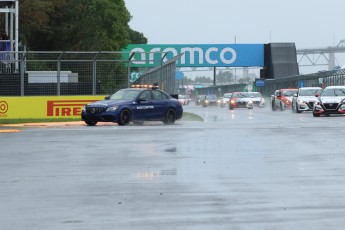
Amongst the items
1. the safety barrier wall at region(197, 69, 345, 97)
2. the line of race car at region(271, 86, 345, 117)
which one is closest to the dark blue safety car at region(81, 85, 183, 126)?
the line of race car at region(271, 86, 345, 117)

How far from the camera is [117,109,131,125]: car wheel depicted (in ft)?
111

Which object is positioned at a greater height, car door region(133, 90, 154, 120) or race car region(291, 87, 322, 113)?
race car region(291, 87, 322, 113)

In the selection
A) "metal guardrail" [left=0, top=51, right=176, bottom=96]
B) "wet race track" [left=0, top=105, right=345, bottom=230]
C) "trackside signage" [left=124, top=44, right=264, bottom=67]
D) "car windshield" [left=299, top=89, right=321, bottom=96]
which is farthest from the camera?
"trackside signage" [left=124, top=44, right=264, bottom=67]

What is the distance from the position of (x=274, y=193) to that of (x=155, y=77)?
1250 inches

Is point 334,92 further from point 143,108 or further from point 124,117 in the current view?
point 124,117

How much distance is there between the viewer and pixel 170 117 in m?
35.4

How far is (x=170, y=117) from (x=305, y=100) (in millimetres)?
16407

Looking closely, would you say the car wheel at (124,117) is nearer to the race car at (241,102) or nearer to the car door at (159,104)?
the car door at (159,104)

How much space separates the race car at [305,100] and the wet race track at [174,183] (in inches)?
1032

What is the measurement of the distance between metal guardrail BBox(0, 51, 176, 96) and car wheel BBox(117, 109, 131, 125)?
5160 mm

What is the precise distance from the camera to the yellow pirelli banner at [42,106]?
38594mm

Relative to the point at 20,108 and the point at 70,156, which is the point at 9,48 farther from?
the point at 70,156

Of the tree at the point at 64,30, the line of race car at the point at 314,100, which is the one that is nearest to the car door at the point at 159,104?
the line of race car at the point at 314,100

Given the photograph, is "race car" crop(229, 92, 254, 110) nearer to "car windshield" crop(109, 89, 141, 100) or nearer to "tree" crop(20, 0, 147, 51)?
"tree" crop(20, 0, 147, 51)
